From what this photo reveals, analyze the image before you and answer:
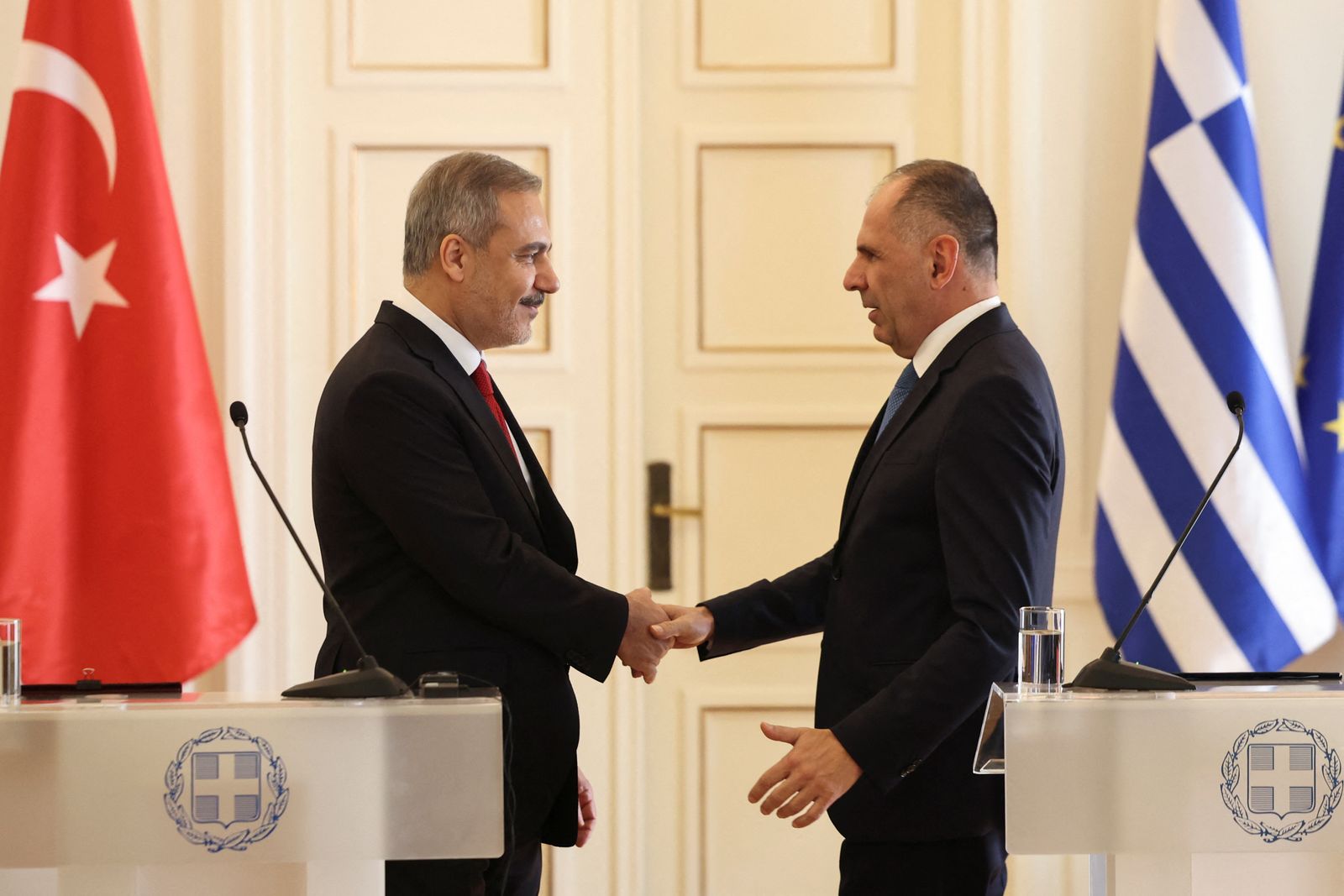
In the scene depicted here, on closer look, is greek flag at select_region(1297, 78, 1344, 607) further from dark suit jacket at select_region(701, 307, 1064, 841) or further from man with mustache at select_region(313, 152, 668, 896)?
man with mustache at select_region(313, 152, 668, 896)

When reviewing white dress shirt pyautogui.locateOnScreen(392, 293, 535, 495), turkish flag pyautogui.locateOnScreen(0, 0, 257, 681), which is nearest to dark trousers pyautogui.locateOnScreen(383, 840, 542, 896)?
white dress shirt pyautogui.locateOnScreen(392, 293, 535, 495)

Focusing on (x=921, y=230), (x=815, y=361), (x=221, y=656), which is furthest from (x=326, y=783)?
(x=815, y=361)

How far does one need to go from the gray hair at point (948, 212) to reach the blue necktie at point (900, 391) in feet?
0.67

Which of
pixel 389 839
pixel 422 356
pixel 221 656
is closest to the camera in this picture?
pixel 389 839

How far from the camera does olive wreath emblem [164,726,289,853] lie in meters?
1.67

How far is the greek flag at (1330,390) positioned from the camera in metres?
3.39

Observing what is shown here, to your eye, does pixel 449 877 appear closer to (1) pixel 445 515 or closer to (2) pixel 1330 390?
(1) pixel 445 515

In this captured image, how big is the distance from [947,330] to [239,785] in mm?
1317

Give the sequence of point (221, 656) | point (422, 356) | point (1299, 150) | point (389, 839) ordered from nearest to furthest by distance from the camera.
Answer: point (389, 839) → point (422, 356) → point (221, 656) → point (1299, 150)

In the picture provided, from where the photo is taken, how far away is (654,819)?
3.80m

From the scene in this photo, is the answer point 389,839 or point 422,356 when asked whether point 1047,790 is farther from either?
point 422,356

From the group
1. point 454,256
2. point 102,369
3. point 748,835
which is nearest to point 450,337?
point 454,256

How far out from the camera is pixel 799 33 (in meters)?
3.76

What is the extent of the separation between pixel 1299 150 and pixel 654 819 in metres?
2.39
